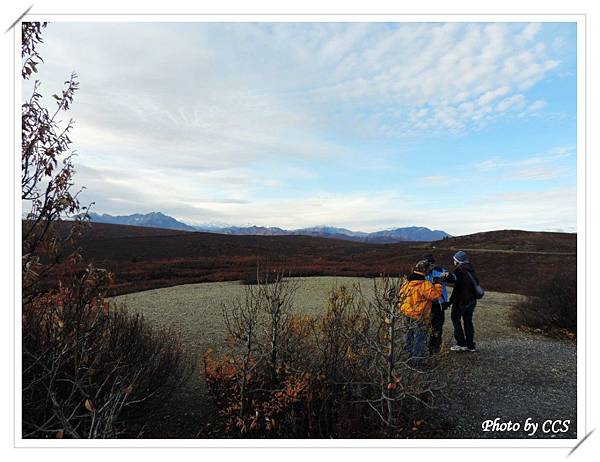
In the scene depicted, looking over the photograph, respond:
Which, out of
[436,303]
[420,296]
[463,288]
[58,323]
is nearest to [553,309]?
[463,288]

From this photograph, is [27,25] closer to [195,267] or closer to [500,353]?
[500,353]

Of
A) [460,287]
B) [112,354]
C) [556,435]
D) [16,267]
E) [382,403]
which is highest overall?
[16,267]

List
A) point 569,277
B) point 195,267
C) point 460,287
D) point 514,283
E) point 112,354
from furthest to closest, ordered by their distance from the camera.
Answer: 1. point 195,267
2. point 514,283
3. point 569,277
4. point 460,287
5. point 112,354

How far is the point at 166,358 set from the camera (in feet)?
11.6

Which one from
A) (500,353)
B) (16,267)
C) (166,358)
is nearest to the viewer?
(16,267)

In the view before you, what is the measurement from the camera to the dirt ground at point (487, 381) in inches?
122

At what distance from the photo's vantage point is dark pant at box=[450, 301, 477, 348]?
14.5 ft

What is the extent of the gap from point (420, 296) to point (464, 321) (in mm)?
1556

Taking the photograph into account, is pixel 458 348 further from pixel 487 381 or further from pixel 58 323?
pixel 58 323

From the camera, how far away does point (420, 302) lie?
3520 millimetres

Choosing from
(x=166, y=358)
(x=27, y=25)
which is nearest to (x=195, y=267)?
(x=166, y=358)
